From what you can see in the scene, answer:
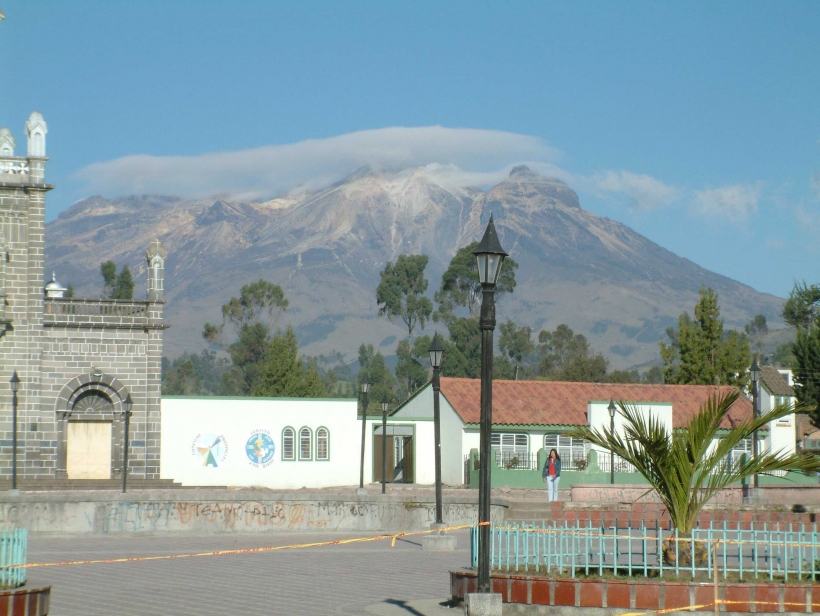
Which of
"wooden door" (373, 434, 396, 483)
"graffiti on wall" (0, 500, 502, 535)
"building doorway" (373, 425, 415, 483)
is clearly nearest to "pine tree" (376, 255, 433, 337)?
"wooden door" (373, 434, 396, 483)

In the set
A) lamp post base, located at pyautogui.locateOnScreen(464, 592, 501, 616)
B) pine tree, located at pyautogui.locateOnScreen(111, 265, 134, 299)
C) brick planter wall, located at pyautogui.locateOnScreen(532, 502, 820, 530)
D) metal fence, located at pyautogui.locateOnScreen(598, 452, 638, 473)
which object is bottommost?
brick planter wall, located at pyautogui.locateOnScreen(532, 502, 820, 530)

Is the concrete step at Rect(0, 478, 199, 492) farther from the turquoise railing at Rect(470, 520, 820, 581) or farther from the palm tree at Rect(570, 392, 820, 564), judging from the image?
the palm tree at Rect(570, 392, 820, 564)

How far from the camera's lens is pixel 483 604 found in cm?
1148

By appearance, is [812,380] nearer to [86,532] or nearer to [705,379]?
[705,379]

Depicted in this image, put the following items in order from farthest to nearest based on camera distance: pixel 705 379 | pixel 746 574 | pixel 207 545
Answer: pixel 705 379, pixel 207 545, pixel 746 574

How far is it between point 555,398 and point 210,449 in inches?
562

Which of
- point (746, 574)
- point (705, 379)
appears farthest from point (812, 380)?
point (746, 574)

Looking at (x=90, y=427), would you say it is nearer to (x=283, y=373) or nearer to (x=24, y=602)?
(x=283, y=373)

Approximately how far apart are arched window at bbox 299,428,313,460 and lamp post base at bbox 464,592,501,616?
91.6 feet

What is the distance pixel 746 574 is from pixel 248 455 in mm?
28130

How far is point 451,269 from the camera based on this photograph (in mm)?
105312

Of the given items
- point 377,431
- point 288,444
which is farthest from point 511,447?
point 288,444

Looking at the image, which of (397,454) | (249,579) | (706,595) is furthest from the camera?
(397,454)

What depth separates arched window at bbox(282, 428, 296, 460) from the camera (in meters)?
38.8
